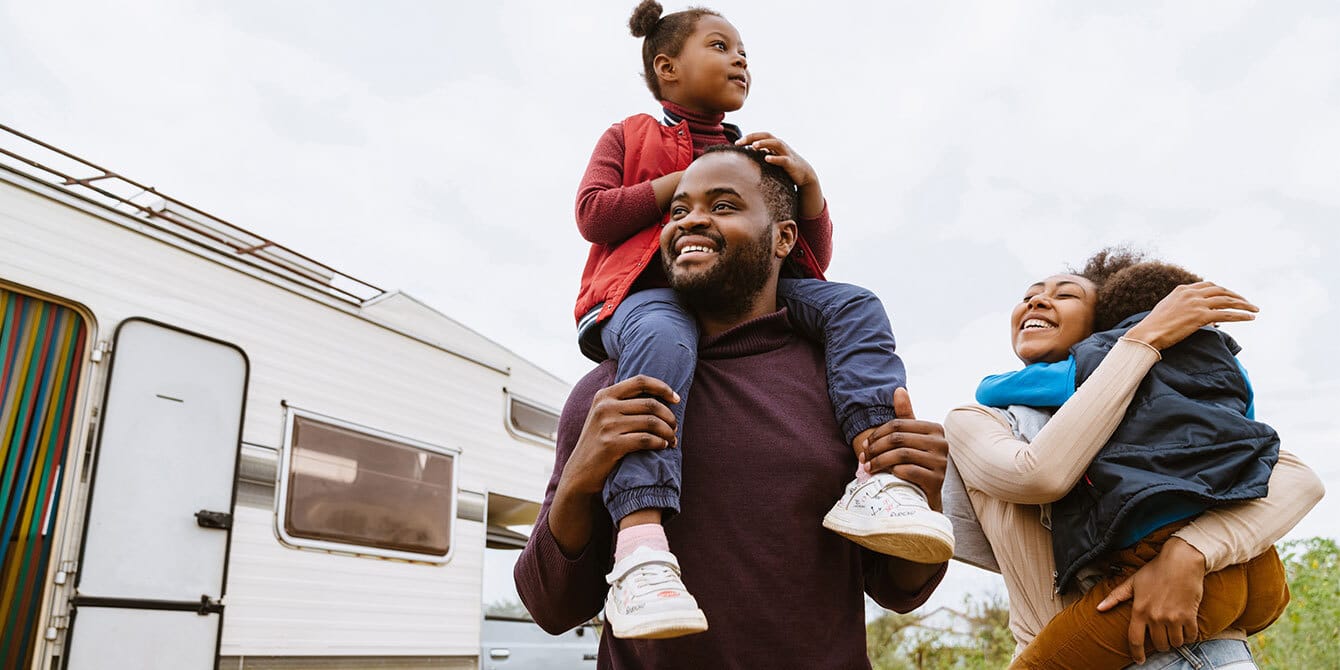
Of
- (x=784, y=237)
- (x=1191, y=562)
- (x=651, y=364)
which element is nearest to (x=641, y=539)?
(x=651, y=364)

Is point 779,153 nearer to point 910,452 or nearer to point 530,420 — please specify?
point 910,452

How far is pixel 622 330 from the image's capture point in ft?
6.06

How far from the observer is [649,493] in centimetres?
152

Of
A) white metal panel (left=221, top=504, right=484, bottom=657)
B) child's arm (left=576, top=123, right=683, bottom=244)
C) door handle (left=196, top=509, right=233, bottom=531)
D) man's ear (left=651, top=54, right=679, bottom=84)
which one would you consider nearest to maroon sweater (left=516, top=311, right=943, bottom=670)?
child's arm (left=576, top=123, right=683, bottom=244)

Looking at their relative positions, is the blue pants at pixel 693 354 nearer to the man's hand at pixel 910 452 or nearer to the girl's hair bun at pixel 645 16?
the man's hand at pixel 910 452

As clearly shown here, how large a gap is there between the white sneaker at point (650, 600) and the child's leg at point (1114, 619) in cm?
83

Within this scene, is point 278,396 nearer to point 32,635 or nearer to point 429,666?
point 32,635

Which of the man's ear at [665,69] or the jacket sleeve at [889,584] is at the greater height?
the man's ear at [665,69]

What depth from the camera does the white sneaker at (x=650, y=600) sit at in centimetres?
134

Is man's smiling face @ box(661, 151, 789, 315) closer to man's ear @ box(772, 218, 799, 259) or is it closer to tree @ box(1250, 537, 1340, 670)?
man's ear @ box(772, 218, 799, 259)

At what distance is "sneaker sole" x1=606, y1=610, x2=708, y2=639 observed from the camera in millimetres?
1331

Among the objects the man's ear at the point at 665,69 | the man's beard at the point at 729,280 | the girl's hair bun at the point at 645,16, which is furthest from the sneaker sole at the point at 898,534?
the girl's hair bun at the point at 645,16

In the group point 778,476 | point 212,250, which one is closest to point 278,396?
point 212,250

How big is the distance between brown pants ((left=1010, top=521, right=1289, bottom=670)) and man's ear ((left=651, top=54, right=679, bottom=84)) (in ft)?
5.10
